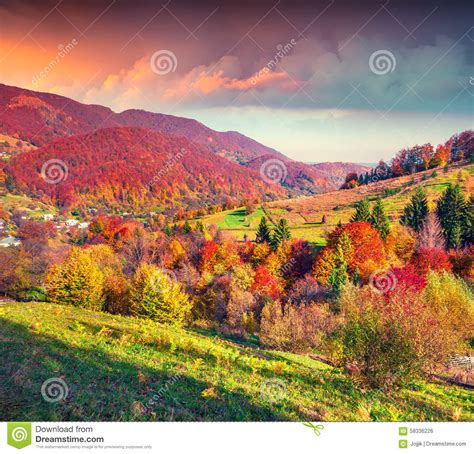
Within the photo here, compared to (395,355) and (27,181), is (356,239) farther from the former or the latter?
(27,181)

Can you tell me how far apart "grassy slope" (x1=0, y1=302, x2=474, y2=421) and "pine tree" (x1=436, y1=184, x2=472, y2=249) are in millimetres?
36453

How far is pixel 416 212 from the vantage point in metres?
42.0

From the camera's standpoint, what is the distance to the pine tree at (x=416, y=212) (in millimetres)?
41312

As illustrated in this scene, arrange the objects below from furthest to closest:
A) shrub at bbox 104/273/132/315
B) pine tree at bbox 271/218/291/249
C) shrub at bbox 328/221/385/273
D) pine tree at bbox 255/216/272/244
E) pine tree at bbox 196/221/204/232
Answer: pine tree at bbox 196/221/204/232
pine tree at bbox 255/216/272/244
pine tree at bbox 271/218/291/249
shrub at bbox 328/221/385/273
shrub at bbox 104/273/132/315

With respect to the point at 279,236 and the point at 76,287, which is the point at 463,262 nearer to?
the point at 279,236

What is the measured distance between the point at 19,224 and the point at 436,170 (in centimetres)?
9803

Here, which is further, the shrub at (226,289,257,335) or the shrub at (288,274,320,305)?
the shrub at (288,274,320,305)

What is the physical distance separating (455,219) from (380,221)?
9.22 metres

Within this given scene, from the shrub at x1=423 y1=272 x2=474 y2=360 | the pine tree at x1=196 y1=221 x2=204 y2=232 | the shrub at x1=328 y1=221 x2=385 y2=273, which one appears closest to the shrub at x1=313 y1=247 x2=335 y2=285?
the shrub at x1=328 y1=221 x2=385 y2=273

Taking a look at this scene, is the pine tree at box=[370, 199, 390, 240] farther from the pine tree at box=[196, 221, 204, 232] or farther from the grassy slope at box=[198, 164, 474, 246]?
the pine tree at box=[196, 221, 204, 232]

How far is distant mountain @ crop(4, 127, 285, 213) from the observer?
115 metres

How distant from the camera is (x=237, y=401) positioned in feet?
16.8

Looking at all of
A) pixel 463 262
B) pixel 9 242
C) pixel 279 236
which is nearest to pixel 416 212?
pixel 463 262
